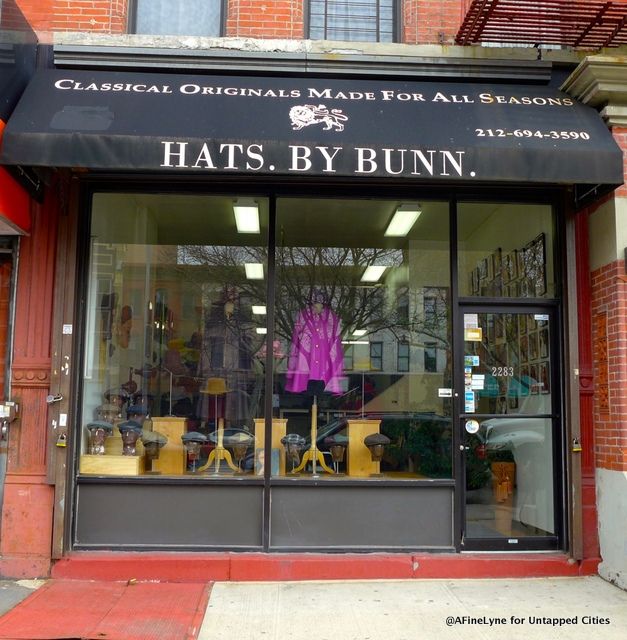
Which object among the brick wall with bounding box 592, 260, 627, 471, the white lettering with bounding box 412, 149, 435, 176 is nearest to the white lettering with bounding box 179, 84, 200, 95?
the white lettering with bounding box 412, 149, 435, 176

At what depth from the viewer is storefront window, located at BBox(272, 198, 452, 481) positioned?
6504 millimetres

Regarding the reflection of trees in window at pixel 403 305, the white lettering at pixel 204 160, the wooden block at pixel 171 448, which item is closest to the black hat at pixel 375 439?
the reflection of trees in window at pixel 403 305

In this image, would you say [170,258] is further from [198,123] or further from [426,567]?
[426,567]

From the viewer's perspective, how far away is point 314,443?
6586mm

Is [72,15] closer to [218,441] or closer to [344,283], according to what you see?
[344,283]

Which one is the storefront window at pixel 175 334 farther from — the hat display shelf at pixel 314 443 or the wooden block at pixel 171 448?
the hat display shelf at pixel 314 443

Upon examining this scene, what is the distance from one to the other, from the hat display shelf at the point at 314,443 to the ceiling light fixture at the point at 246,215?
1.66 metres

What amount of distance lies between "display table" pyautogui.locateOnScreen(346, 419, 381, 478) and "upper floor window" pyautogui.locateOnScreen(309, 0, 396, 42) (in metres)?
3.99

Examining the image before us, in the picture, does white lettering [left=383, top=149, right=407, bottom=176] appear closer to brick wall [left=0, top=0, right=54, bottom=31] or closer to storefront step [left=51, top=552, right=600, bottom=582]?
storefront step [left=51, top=552, right=600, bottom=582]

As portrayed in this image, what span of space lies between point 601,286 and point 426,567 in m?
3.00

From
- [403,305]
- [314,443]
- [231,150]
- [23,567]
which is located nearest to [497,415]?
[403,305]

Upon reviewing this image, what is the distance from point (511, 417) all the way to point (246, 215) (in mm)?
3254

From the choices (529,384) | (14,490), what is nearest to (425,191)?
(529,384)

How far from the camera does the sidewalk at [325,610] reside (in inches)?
183
